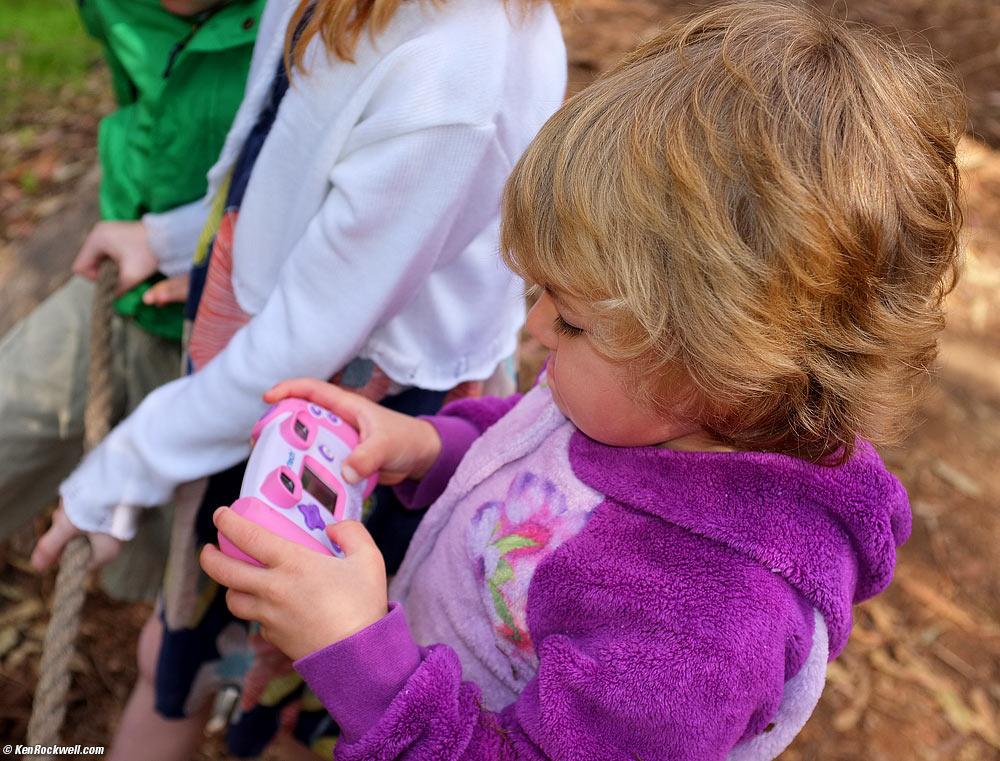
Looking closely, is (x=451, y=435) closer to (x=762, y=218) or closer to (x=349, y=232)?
(x=349, y=232)

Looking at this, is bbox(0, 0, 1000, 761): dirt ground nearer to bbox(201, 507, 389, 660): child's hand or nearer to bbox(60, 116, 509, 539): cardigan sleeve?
bbox(60, 116, 509, 539): cardigan sleeve

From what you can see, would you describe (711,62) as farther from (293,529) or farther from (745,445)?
(293,529)

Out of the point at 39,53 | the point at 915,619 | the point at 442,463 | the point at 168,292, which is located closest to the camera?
the point at 442,463

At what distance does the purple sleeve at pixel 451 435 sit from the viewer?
129cm

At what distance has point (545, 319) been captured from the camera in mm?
965

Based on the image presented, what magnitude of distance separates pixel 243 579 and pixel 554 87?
76 centimetres

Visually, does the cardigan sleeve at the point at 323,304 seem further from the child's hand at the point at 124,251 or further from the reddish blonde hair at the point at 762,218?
the child's hand at the point at 124,251

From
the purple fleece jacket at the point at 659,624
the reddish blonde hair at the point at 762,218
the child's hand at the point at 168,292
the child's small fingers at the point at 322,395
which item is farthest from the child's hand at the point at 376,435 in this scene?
the child's hand at the point at 168,292

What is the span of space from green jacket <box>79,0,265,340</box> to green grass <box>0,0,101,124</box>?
264cm

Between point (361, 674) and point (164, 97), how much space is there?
1031mm

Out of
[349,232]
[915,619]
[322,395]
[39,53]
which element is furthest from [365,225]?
[39,53]

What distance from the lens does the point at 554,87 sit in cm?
126

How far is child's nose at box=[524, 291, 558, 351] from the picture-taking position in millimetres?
959

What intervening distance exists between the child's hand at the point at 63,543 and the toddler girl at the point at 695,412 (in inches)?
19.1
